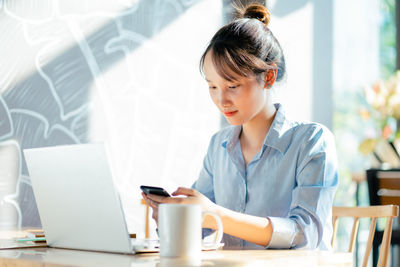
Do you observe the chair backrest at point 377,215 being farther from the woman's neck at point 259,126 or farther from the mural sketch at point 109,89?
→ the mural sketch at point 109,89

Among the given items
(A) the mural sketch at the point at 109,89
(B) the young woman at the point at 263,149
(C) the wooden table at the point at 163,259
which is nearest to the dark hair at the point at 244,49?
(B) the young woman at the point at 263,149

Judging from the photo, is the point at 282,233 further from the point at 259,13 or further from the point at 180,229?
the point at 259,13

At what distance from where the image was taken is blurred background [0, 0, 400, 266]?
7.04ft

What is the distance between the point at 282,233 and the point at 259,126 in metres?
0.40

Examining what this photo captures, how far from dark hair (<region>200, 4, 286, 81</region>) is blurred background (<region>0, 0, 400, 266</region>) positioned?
0.54 feet

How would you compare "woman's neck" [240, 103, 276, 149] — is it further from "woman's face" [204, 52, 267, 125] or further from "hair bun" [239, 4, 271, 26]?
"hair bun" [239, 4, 271, 26]

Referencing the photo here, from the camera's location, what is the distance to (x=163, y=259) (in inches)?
36.0

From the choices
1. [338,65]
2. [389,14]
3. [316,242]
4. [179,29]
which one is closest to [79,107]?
[179,29]

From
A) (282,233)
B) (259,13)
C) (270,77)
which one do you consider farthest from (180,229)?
(259,13)

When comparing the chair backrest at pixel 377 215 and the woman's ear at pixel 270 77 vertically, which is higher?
the woman's ear at pixel 270 77

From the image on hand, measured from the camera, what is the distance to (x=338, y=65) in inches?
159

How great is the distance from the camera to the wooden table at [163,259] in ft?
2.89

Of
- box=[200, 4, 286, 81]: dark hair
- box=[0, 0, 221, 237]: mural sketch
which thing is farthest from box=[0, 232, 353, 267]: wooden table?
box=[0, 0, 221, 237]: mural sketch

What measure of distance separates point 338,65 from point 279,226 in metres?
3.03
